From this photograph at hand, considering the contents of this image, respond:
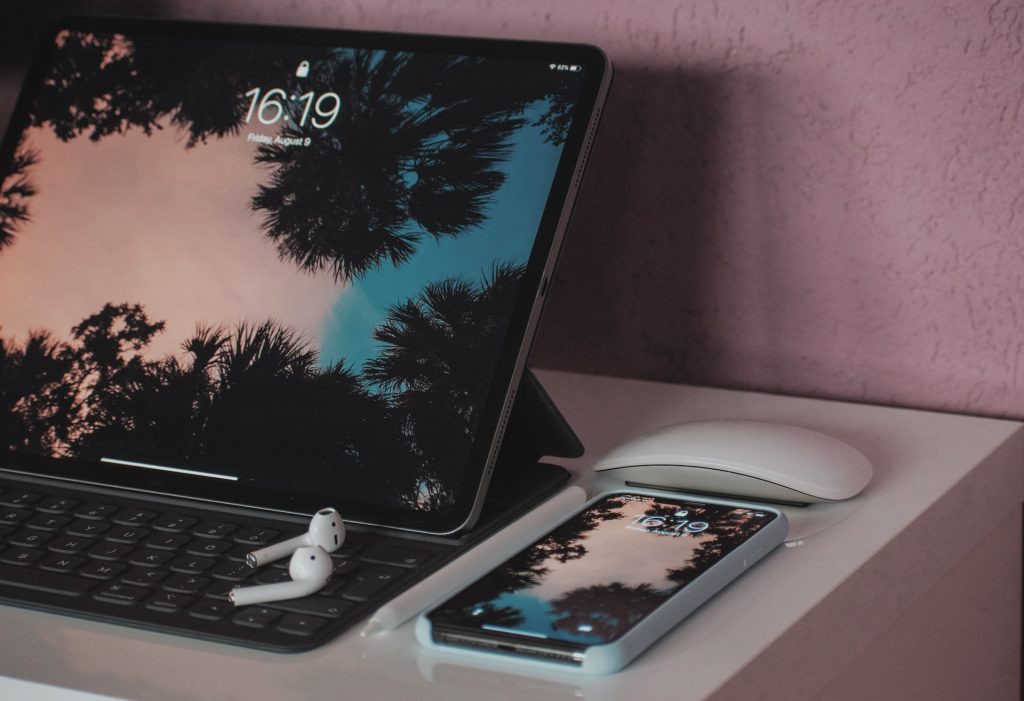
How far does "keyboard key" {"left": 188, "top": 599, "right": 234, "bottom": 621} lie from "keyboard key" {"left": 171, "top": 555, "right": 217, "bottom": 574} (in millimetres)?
36

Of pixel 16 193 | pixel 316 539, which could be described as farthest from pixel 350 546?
pixel 16 193

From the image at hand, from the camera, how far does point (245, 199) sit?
2.52 feet

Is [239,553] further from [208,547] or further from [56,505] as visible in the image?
[56,505]

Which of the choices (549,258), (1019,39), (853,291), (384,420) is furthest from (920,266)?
(384,420)

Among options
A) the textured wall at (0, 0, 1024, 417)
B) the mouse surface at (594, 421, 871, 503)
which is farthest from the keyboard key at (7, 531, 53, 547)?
the textured wall at (0, 0, 1024, 417)

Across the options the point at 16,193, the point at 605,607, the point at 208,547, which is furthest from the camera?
the point at 16,193

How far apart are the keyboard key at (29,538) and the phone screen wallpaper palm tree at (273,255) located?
96 mm

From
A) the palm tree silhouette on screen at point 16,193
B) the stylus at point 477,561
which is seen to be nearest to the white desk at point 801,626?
the stylus at point 477,561

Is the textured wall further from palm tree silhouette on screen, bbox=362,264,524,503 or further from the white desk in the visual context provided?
palm tree silhouette on screen, bbox=362,264,524,503

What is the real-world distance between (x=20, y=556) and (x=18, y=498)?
9 cm

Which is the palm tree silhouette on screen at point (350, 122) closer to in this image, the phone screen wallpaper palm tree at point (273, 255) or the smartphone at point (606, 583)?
the phone screen wallpaper palm tree at point (273, 255)

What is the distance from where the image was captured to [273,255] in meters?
0.75

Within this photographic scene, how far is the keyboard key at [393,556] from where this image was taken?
1.91 ft

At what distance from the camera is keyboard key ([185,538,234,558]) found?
59 cm
